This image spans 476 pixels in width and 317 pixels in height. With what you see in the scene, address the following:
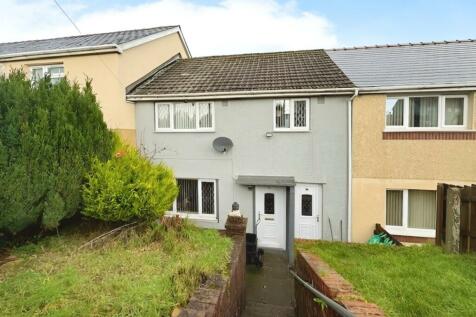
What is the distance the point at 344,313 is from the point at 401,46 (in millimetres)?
13939

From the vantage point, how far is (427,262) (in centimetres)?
477

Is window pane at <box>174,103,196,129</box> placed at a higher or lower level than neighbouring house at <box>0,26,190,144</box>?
lower

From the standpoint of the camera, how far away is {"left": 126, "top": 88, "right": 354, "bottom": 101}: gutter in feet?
31.9

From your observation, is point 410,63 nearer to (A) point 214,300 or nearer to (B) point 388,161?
(B) point 388,161

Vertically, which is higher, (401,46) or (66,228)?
(401,46)

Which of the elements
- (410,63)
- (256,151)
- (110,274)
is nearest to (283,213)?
(256,151)

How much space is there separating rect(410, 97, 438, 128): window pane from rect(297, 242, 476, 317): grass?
562cm

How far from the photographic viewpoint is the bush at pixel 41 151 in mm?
4648

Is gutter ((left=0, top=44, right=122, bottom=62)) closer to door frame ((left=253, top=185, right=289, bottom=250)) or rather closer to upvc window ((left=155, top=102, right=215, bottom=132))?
upvc window ((left=155, top=102, right=215, bottom=132))

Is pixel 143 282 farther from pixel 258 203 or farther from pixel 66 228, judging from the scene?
pixel 258 203

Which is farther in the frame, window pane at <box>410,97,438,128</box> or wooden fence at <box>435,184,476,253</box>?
window pane at <box>410,97,438,128</box>

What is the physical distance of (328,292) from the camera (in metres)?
3.62

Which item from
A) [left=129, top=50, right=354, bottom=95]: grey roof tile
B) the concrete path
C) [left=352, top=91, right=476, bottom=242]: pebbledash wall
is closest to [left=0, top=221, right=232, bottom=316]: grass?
the concrete path

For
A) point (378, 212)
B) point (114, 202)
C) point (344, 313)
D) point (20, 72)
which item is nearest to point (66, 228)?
point (114, 202)
